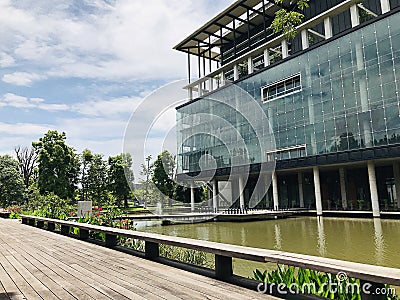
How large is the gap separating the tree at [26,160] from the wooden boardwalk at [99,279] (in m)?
48.8

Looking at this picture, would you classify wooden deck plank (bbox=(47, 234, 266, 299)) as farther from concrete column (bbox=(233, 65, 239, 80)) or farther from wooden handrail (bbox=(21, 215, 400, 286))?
concrete column (bbox=(233, 65, 239, 80))

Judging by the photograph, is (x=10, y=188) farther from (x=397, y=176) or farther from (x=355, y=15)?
(x=397, y=176)

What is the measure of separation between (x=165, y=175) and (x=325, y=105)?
29.7m

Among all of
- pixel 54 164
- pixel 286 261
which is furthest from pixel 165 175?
pixel 286 261

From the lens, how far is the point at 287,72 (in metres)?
30.3

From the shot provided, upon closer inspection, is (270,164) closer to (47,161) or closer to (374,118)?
(374,118)

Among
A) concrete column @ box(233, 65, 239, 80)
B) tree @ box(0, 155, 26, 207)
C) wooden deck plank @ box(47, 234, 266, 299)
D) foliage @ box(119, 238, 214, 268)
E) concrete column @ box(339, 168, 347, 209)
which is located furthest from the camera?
tree @ box(0, 155, 26, 207)

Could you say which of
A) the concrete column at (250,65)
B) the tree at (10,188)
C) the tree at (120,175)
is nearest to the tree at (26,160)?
the tree at (10,188)

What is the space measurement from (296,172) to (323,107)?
9.79m

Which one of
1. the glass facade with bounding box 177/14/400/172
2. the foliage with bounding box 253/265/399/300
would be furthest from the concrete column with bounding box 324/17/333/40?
the foliage with bounding box 253/265/399/300

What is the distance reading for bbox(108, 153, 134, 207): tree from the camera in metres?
49.8

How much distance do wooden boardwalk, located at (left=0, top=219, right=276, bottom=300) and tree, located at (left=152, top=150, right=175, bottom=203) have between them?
4367cm

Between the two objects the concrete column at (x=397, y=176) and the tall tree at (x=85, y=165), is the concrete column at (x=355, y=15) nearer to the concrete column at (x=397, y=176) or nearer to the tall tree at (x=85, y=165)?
the concrete column at (x=397, y=176)

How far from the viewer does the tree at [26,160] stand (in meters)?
50.9
